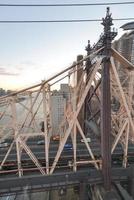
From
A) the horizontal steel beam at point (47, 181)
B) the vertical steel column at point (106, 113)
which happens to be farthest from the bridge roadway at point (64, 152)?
the vertical steel column at point (106, 113)

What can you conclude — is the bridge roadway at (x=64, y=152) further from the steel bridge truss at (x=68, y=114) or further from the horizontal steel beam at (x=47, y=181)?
the horizontal steel beam at (x=47, y=181)

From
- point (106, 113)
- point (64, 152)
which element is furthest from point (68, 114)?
point (106, 113)

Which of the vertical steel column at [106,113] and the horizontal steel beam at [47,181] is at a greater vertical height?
the vertical steel column at [106,113]

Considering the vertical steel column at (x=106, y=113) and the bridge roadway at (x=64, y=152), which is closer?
the vertical steel column at (x=106, y=113)

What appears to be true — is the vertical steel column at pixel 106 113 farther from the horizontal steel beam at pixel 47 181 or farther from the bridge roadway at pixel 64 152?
the bridge roadway at pixel 64 152

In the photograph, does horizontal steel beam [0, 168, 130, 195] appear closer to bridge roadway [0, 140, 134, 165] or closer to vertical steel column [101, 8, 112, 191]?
vertical steel column [101, 8, 112, 191]

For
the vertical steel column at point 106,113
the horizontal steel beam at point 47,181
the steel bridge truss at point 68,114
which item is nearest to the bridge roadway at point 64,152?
the steel bridge truss at point 68,114

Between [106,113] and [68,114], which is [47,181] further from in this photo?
[68,114]

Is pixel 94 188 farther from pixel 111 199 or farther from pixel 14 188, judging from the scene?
pixel 14 188

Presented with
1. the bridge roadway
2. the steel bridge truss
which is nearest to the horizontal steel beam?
the steel bridge truss
